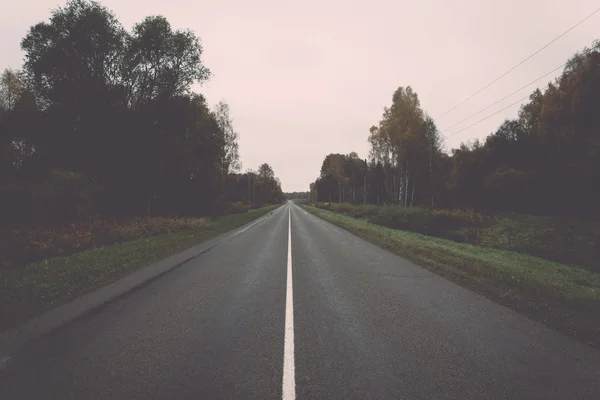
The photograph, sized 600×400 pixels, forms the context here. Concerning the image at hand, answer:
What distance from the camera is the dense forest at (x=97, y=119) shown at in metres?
15.3

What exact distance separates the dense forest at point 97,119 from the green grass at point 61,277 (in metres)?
6.98

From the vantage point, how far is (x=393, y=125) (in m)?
29.7

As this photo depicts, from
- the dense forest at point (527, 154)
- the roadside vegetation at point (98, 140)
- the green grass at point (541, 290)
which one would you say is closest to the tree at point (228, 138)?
the roadside vegetation at point (98, 140)

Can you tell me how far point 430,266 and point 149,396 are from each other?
26.9 ft

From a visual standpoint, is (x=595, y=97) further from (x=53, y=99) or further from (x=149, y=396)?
(x=53, y=99)

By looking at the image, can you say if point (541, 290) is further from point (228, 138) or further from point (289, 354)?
point (228, 138)

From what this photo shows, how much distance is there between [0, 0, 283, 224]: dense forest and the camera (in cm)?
1531

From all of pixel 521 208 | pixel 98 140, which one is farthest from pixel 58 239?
pixel 521 208

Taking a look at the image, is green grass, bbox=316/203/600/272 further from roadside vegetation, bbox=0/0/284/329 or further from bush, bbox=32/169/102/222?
bush, bbox=32/169/102/222

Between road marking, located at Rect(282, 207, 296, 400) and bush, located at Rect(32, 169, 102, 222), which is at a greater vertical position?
bush, located at Rect(32, 169, 102, 222)

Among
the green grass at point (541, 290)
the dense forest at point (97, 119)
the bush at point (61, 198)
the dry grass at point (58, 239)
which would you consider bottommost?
the green grass at point (541, 290)

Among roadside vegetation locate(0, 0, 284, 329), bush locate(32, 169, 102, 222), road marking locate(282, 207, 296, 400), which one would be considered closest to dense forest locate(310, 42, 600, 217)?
roadside vegetation locate(0, 0, 284, 329)

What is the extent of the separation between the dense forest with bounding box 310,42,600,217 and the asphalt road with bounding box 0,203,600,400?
2228cm

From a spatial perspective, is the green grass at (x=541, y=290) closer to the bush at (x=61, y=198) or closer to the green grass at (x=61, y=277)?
the green grass at (x=61, y=277)
